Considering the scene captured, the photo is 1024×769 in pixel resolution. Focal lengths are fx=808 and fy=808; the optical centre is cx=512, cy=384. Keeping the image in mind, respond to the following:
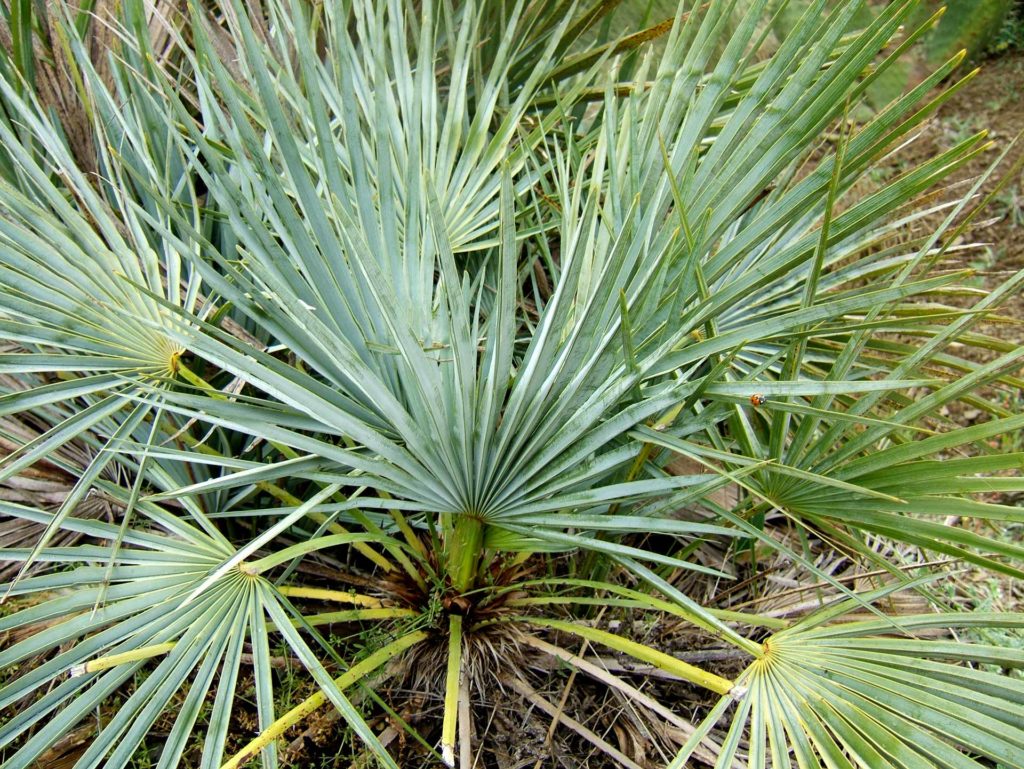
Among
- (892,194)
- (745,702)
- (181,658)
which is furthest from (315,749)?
(892,194)

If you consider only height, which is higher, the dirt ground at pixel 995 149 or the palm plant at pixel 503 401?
the dirt ground at pixel 995 149

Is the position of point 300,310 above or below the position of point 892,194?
below

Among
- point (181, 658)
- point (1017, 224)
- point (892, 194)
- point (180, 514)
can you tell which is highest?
point (1017, 224)

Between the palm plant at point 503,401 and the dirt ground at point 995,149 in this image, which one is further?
the dirt ground at point 995,149

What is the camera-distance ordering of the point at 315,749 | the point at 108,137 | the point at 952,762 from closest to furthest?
the point at 952,762 < the point at 315,749 < the point at 108,137

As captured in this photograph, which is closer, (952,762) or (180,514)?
(952,762)

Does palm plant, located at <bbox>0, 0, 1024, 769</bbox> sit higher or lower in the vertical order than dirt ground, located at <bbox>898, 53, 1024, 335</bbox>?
lower

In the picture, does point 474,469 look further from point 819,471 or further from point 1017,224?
point 1017,224

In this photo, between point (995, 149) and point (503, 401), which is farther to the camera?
point (995, 149)

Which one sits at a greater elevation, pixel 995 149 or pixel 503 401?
pixel 995 149

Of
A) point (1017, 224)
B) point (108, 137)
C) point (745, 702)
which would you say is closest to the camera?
point (745, 702)

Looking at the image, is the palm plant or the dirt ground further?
the dirt ground
